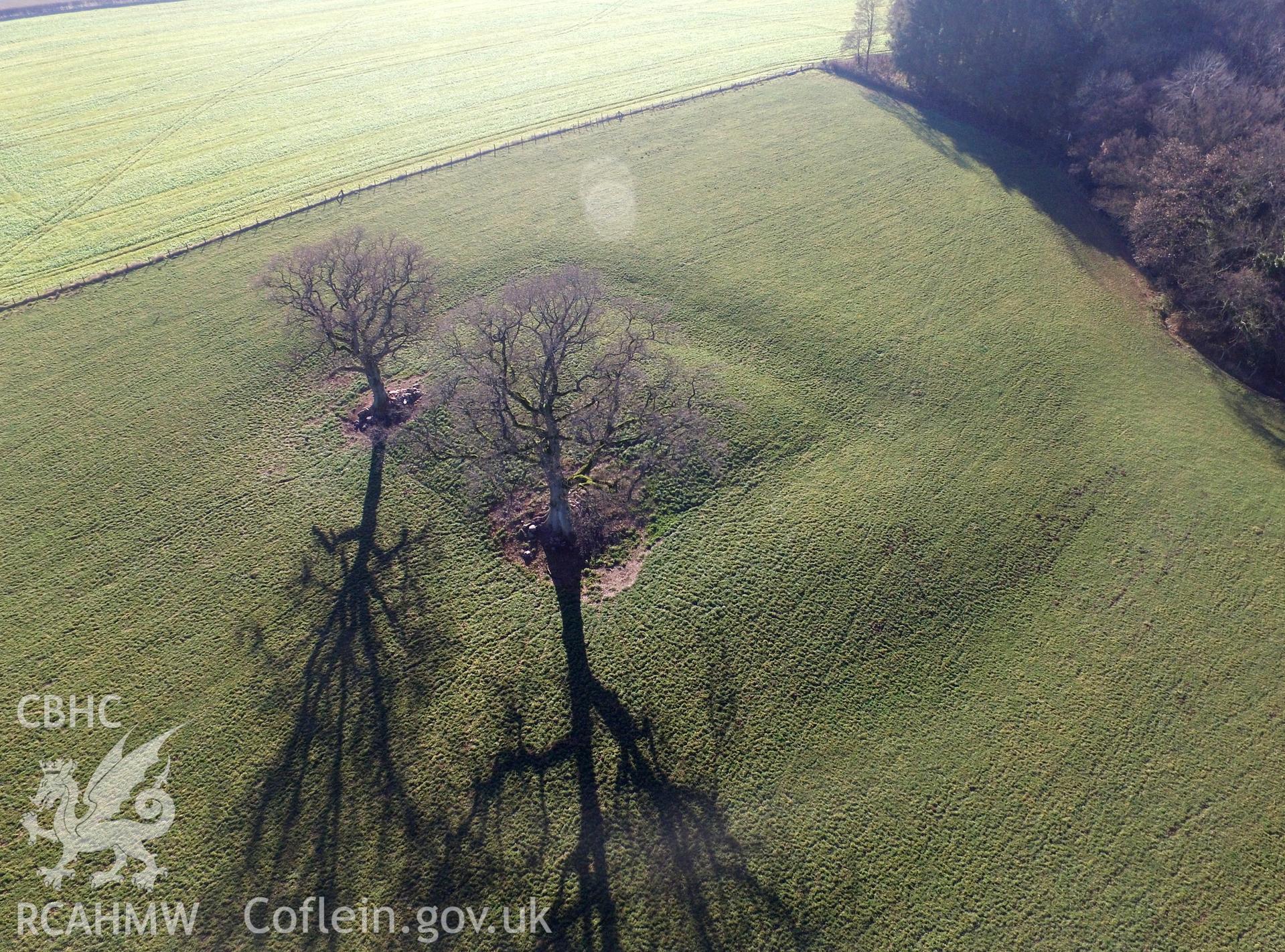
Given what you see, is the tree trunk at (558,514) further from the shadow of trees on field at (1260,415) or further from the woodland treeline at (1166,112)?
the woodland treeline at (1166,112)

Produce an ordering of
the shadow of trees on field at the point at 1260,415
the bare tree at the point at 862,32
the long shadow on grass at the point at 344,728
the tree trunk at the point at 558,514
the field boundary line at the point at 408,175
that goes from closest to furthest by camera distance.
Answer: the long shadow on grass at the point at 344,728
the tree trunk at the point at 558,514
the shadow of trees on field at the point at 1260,415
the field boundary line at the point at 408,175
the bare tree at the point at 862,32

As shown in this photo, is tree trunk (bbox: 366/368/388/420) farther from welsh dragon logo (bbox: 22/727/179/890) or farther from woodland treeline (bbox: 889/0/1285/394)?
woodland treeline (bbox: 889/0/1285/394)

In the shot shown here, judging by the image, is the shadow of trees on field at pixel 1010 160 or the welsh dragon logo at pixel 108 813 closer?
the welsh dragon logo at pixel 108 813

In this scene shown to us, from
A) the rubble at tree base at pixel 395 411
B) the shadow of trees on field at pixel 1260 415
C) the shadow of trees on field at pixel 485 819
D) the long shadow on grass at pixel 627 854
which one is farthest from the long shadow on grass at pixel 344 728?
the shadow of trees on field at pixel 1260 415

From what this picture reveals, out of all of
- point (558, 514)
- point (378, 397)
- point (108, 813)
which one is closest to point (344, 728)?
point (108, 813)

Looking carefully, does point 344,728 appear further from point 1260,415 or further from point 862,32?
point 862,32

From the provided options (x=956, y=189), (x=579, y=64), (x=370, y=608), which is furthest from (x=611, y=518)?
(x=579, y=64)

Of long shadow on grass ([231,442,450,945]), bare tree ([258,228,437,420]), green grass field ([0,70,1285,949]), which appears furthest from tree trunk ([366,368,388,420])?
long shadow on grass ([231,442,450,945])

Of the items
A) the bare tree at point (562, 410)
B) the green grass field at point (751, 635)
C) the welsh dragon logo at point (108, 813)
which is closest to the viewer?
the welsh dragon logo at point (108, 813)
